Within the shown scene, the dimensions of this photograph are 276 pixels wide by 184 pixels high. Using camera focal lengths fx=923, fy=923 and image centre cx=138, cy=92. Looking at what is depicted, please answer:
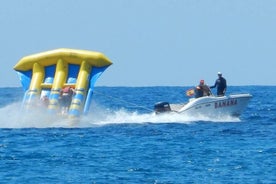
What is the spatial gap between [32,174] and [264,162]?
564cm

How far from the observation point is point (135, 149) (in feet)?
81.5

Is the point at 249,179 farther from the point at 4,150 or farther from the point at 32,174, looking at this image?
the point at 4,150

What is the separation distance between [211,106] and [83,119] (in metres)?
4.56

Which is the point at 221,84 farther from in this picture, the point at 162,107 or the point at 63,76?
the point at 63,76

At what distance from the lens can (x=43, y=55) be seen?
33.1 metres

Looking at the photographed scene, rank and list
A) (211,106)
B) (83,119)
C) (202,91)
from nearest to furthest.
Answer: (83,119) < (211,106) < (202,91)

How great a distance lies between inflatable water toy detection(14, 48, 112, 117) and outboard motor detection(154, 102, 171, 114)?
7.47 feet

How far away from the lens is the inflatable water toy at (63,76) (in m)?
31.8

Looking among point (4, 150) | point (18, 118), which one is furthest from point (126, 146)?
point (18, 118)

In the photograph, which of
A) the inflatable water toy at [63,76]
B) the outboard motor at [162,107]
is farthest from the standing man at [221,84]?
the inflatable water toy at [63,76]

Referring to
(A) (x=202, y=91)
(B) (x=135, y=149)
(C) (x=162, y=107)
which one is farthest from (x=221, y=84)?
(B) (x=135, y=149)

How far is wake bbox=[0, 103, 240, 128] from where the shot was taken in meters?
31.6

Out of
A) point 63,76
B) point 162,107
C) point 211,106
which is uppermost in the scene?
point 63,76

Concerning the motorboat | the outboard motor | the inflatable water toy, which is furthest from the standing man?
the inflatable water toy
